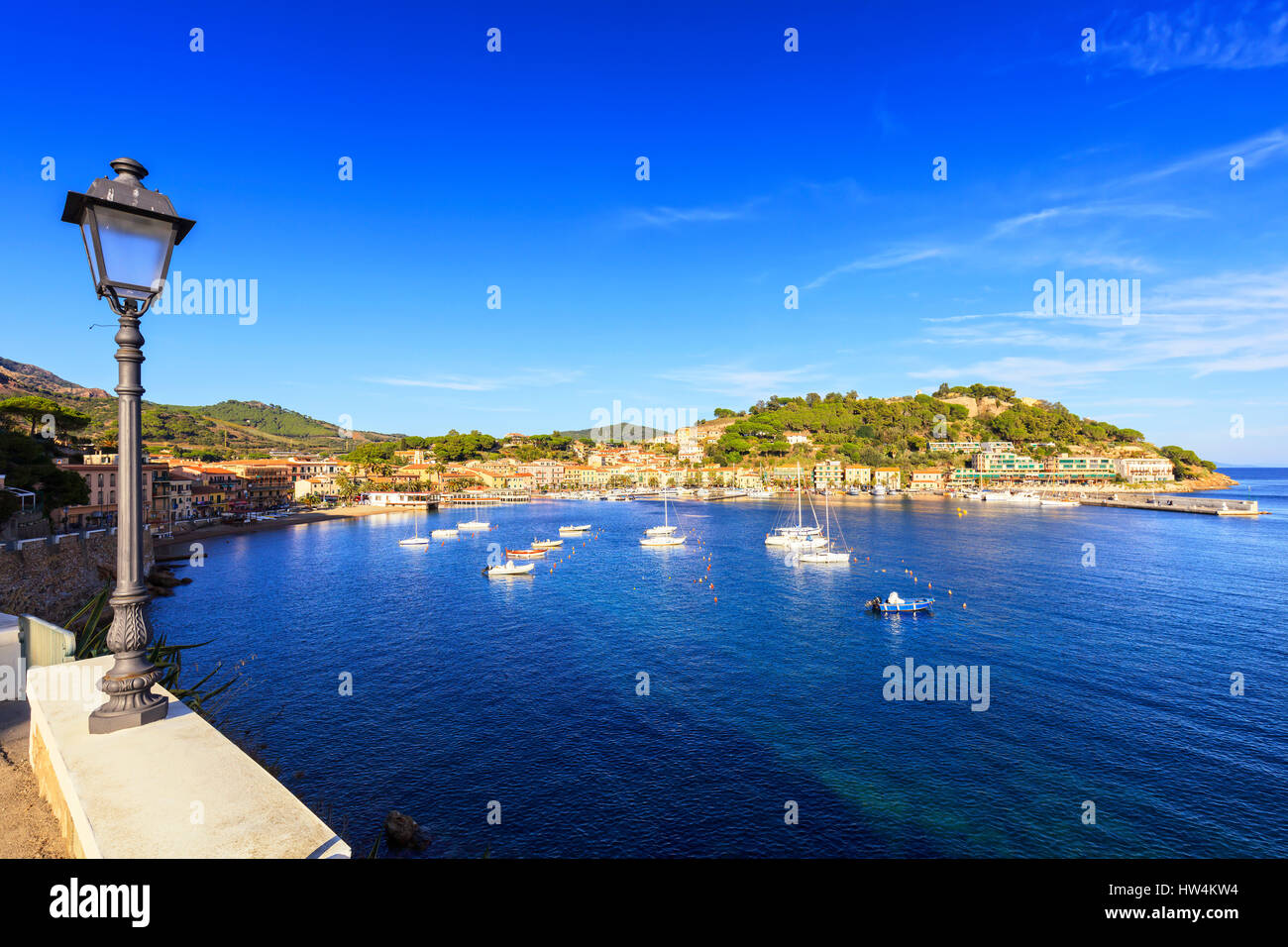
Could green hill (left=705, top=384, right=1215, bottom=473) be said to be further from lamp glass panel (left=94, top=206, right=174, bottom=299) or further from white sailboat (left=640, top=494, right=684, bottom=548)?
lamp glass panel (left=94, top=206, right=174, bottom=299)

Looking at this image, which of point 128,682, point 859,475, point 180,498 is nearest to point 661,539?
point 180,498

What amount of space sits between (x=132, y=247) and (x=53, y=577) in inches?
1280

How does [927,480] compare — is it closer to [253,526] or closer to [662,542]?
[662,542]

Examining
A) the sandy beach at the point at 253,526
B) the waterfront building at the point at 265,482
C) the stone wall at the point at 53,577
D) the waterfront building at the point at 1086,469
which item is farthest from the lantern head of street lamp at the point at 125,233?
the waterfront building at the point at 1086,469

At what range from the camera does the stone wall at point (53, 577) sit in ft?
80.0

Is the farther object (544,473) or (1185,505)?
(544,473)

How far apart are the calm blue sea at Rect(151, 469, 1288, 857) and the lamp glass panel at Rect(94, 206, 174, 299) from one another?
13101mm

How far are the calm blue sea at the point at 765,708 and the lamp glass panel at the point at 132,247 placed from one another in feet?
43.0

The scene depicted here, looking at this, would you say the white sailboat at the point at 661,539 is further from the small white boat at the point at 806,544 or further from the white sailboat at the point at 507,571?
the white sailboat at the point at 507,571

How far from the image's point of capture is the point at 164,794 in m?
4.65

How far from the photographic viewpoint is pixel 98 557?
1364 inches

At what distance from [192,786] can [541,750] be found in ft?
48.2
